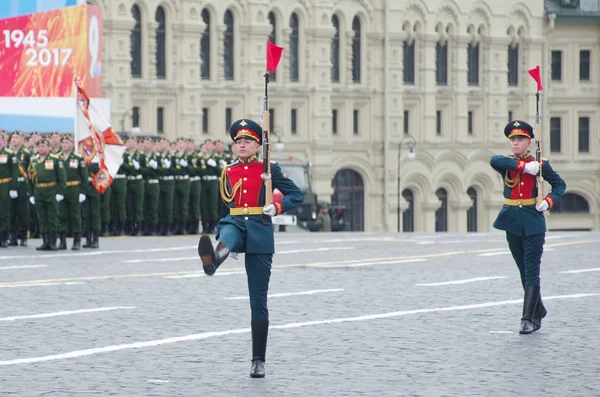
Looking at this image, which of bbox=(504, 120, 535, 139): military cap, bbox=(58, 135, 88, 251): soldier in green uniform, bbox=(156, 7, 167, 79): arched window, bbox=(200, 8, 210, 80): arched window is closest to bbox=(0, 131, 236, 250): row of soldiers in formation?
bbox=(58, 135, 88, 251): soldier in green uniform

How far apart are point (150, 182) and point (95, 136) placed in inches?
123

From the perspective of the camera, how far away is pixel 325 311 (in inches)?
626

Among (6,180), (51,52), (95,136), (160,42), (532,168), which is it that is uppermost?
(160,42)

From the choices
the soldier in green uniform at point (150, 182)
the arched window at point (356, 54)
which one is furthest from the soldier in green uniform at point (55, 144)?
the arched window at point (356, 54)

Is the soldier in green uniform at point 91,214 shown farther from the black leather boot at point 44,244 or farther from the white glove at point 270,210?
the white glove at point 270,210

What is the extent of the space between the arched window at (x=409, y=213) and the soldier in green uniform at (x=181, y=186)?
37745mm

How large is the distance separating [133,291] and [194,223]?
14.5 m

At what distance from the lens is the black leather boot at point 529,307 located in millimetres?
13922

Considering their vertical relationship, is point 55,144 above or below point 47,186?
above

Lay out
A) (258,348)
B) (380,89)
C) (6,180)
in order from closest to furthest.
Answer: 1. (258,348)
2. (6,180)
3. (380,89)

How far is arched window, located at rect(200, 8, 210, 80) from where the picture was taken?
208 feet

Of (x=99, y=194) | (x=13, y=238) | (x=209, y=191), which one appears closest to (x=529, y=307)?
(x=99, y=194)

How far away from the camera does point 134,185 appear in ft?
101

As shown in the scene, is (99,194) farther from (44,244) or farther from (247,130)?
(247,130)
